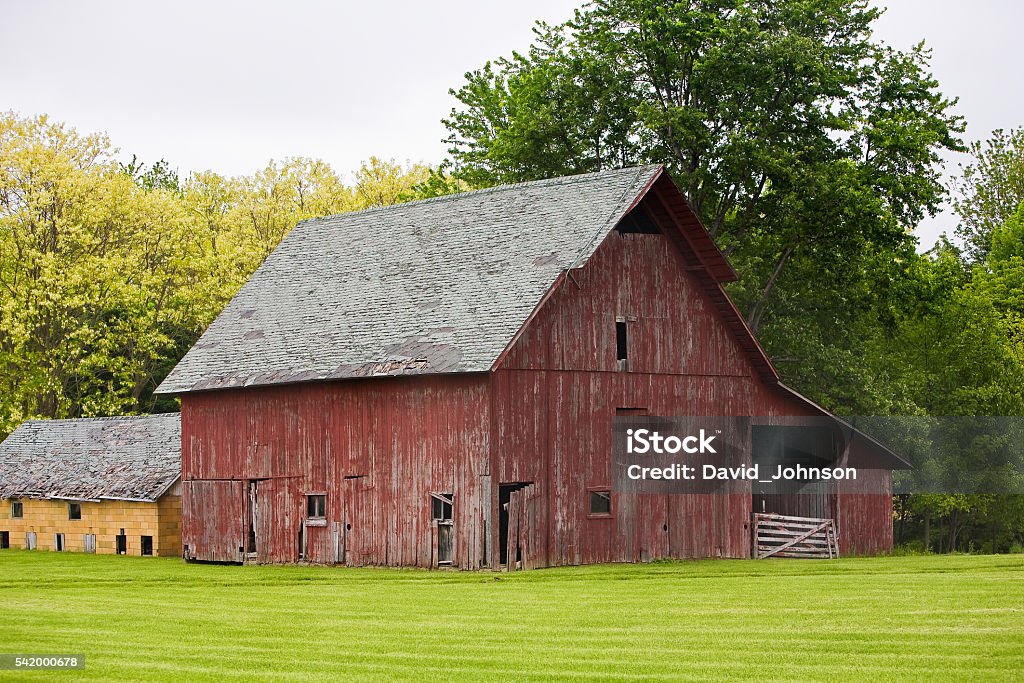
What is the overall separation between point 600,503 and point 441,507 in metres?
3.89

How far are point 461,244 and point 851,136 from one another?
15.8 m

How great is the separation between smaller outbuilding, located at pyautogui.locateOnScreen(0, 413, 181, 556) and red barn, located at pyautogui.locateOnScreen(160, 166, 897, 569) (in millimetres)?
3297

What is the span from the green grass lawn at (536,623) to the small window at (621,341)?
536cm

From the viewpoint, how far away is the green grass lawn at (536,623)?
18.2 m

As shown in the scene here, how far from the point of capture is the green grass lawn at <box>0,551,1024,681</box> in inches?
717

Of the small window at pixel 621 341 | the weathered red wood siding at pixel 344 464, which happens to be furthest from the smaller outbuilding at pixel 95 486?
the small window at pixel 621 341

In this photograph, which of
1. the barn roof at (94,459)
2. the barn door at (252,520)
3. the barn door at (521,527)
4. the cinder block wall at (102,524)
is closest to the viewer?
the barn door at (521,527)

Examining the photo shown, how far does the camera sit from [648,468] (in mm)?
37938

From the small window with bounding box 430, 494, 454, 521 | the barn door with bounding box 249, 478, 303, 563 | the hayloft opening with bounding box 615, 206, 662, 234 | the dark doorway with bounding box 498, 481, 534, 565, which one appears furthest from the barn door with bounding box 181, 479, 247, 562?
the hayloft opening with bounding box 615, 206, 662, 234

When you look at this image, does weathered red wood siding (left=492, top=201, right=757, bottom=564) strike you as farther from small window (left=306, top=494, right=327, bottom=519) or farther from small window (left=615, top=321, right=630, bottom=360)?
small window (left=306, top=494, right=327, bottom=519)

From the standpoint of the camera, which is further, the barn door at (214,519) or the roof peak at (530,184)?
the barn door at (214,519)

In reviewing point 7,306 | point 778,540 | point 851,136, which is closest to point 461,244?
point 778,540

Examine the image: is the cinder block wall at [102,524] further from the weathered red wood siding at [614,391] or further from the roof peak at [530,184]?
the weathered red wood siding at [614,391]

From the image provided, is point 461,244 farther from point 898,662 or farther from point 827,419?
point 898,662
